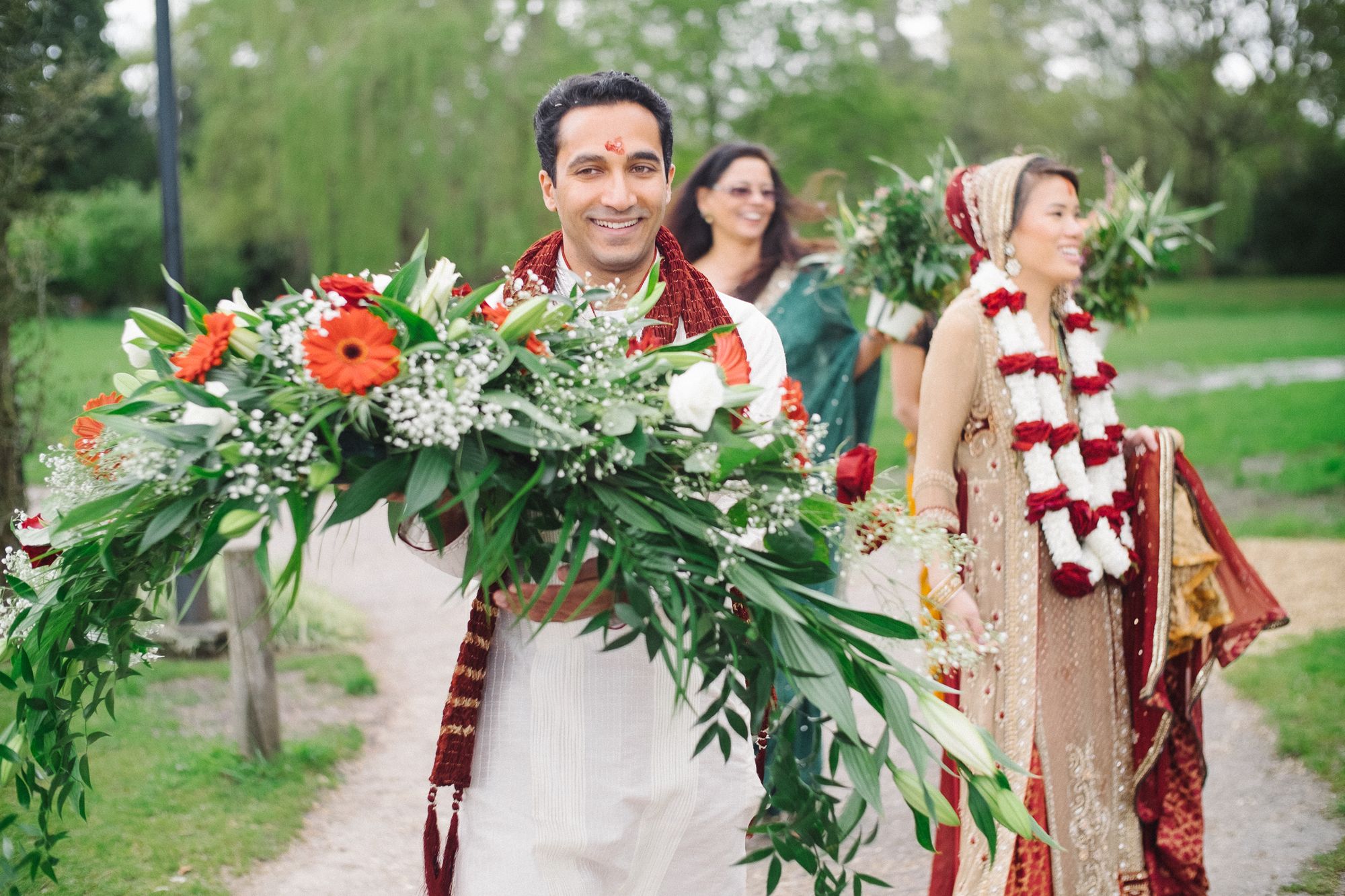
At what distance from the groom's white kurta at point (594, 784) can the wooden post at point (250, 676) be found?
2.95m

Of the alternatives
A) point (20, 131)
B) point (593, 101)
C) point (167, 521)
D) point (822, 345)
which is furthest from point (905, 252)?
point (20, 131)

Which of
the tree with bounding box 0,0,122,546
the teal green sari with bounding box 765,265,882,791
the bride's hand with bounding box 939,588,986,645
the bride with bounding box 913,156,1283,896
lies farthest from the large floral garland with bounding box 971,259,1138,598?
the tree with bounding box 0,0,122,546

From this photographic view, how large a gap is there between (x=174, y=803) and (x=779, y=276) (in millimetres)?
3273

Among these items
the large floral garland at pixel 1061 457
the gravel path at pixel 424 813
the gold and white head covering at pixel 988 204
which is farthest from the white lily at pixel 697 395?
the gold and white head covering at pixel 988 204

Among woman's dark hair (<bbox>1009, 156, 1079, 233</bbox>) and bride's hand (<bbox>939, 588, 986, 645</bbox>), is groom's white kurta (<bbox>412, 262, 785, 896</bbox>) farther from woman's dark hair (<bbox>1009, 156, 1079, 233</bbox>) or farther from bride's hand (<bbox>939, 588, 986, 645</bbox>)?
woman's dark hair (<bbox>1009, 156, 1079, 233</bbox>)

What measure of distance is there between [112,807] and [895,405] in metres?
3.57

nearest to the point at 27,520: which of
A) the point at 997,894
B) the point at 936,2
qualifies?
the point at 997,894

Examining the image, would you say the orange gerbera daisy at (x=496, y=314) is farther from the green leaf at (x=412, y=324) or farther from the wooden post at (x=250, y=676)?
the wooden post at (x=250, y=676)

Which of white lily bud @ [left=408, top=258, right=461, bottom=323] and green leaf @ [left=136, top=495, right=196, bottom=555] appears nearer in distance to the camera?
green leaf @ [left=136, top=495, right=196, bottom=555]

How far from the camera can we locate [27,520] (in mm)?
2229

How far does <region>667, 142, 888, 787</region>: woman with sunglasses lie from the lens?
5.18 meters

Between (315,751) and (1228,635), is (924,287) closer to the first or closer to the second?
(1228,635)

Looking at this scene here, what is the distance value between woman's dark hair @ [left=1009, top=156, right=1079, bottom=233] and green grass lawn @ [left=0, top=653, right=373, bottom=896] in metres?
3.45

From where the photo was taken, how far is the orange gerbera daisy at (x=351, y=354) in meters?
1.83
